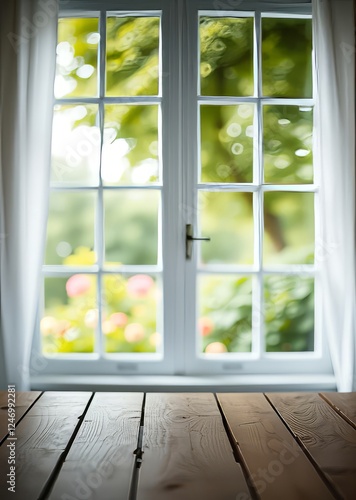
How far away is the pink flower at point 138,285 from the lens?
108 inches

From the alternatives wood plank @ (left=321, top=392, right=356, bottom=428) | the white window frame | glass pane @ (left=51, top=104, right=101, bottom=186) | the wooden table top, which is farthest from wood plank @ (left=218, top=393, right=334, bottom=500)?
glass pane @ (left=51, top=104, right=101, bottom=186)

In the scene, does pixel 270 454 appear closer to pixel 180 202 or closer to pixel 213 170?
pixel 180 202

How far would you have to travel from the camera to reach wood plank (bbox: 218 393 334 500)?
1056 mm

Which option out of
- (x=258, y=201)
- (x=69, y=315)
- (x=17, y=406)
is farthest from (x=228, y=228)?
(x=17, y=406)

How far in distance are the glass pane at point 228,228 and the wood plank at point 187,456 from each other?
1200 millimetres

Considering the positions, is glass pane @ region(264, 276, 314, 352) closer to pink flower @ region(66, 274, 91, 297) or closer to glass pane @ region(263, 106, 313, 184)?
glass pane @ region(263, 106, 313, 184)

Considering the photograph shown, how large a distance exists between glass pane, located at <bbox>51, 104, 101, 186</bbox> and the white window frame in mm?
85

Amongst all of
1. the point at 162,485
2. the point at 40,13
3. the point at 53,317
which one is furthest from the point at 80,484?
the point at 40,13

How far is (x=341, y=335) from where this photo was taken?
2.53 m

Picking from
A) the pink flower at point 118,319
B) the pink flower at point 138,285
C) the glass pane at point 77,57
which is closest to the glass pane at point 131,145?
the glass pane at point 77,57

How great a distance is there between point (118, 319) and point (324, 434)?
1.65m

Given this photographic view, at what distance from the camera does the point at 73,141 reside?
2715 mm

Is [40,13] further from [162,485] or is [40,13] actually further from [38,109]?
[162,485]

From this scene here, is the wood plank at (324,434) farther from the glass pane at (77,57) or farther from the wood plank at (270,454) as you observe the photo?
the glass pane at (77,57)
